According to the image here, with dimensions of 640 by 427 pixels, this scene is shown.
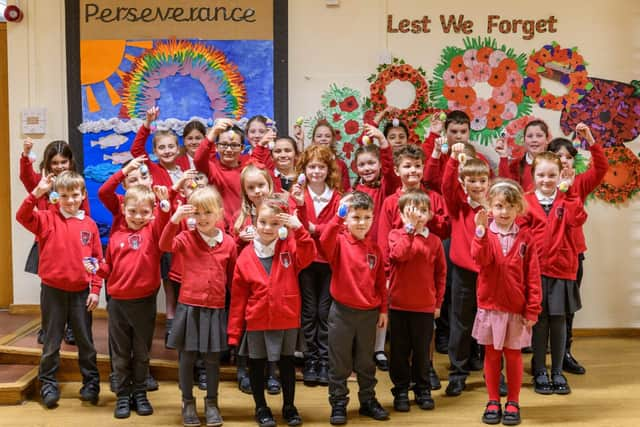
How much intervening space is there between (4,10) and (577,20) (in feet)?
13.4

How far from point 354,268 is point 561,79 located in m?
2.57

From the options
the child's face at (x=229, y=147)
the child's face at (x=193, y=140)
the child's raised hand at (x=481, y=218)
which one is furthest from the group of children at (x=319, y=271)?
the child's face at (x=193, y=140)

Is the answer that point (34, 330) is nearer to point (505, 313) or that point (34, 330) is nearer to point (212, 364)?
point (212, 364)

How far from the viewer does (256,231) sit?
11.5ft

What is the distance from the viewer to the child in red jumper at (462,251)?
378 centimetres

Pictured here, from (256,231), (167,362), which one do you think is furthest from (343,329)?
(167,362)

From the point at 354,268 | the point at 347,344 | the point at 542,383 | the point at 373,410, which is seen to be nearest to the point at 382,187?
the point at 354,268

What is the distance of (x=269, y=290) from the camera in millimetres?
3387

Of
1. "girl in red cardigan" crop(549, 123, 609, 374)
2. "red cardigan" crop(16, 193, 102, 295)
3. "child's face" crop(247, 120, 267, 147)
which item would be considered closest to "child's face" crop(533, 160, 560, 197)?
"girl in red cardigan" crop(549, 123, 609, 374)

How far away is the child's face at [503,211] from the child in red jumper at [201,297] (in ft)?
4.39

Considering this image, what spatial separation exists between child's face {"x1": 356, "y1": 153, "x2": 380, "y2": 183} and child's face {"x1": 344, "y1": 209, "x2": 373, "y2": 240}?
2.07 feet

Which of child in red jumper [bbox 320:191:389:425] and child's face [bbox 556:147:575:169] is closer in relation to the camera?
child in red jumper [bbox 320:191:389:425]

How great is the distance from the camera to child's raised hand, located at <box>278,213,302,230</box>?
3338 mm

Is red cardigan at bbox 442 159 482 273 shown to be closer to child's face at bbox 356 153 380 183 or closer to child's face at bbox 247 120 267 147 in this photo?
child's face at bbox 356 153 380 183
